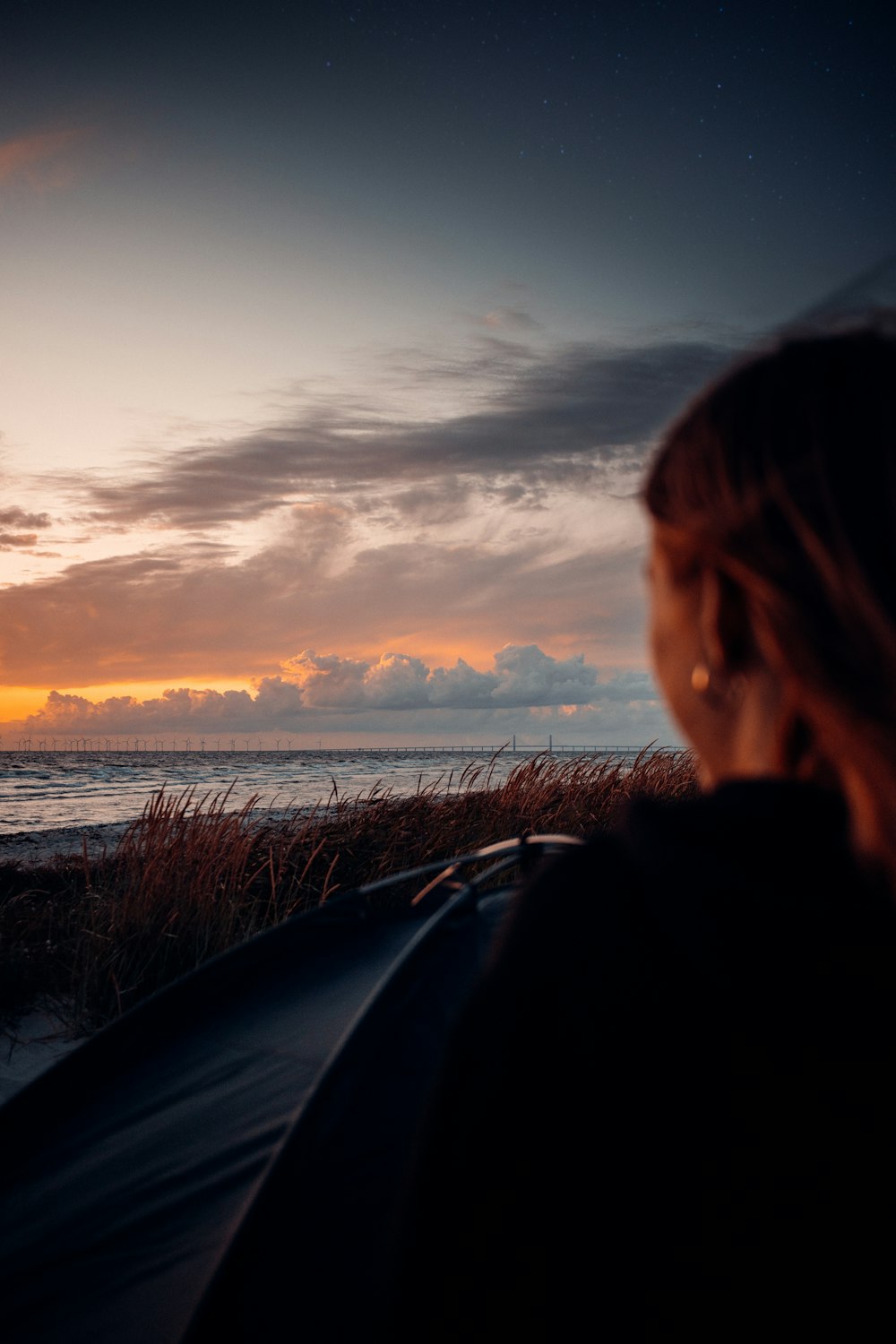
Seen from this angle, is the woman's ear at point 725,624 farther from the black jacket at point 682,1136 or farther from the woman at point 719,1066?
the black jacket at point 682,1136

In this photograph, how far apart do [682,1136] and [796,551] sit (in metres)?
0.62

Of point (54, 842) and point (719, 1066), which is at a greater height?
point (719, 1066)

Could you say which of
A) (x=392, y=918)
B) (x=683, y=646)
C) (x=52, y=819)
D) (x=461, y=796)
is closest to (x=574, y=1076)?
(x=683, y=646)

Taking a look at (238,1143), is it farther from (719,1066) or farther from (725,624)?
(725,624)

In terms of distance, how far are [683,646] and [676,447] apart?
9.9 inches

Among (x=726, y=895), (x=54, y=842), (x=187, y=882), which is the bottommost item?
(x=54, y=842)

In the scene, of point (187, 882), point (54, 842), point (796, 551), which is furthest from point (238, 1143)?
point (54, 842)

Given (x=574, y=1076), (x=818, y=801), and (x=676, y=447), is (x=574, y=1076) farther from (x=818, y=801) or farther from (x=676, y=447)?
(x=676, y=447)

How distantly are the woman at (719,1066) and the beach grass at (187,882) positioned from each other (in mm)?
2579

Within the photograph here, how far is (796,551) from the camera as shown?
2.73 ft

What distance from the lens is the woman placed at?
30.4 inches

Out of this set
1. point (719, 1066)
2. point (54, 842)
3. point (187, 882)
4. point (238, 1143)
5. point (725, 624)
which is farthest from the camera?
point (54, 842)

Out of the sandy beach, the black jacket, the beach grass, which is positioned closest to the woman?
the black jacket

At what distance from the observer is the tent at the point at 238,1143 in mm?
1690
